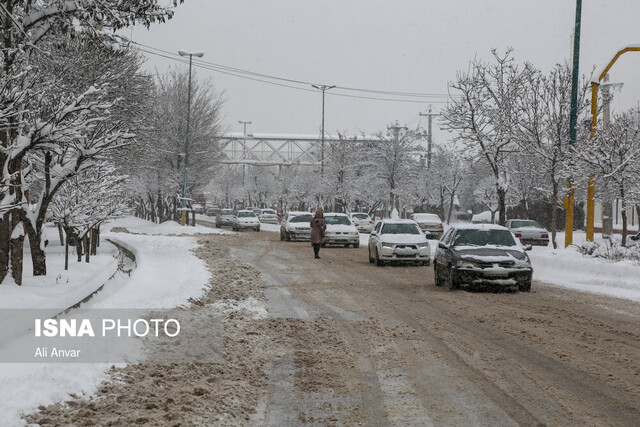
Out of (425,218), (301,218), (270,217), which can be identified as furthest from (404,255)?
(270,217)

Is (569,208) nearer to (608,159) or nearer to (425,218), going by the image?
(608,159)

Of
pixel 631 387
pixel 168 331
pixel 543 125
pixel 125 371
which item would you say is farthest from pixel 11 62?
pixel 543 125

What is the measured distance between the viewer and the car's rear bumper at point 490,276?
1484cm

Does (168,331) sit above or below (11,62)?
below

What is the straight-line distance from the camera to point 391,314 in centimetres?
1144

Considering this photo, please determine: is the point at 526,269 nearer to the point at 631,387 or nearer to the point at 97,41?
the point at 631,387

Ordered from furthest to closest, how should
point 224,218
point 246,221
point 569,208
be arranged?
1. point 224,218
2. point 246,221
3. point 569,208

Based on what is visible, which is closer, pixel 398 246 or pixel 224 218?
pixel 398 246

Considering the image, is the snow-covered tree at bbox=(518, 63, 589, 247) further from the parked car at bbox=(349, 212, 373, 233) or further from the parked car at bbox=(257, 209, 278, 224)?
the parked car at bbox=(257, 209, 278, 224)

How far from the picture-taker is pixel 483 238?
1595cm

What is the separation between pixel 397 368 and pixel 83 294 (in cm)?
746

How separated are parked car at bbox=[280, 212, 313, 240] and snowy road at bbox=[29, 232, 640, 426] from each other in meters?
22.9

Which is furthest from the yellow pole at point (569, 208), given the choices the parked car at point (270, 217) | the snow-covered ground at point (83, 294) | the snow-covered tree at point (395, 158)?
the parked car at point (270, 217)

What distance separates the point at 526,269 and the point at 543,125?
50.1 feet
